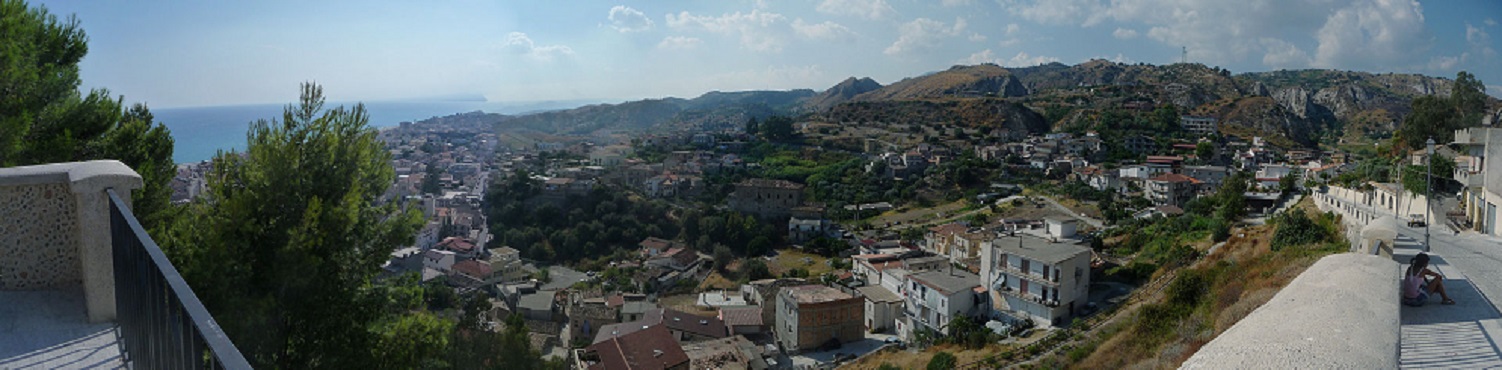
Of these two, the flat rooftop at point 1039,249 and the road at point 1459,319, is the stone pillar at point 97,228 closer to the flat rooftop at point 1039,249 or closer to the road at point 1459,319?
the road at point 1459,319

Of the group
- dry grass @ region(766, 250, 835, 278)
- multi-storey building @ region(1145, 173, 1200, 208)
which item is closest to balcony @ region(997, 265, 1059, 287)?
dry grass @ region(766, 250, 835, 278)

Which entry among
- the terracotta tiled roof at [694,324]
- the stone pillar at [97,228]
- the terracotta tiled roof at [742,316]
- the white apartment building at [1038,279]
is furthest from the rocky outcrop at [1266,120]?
the stone pillar at [97,228]

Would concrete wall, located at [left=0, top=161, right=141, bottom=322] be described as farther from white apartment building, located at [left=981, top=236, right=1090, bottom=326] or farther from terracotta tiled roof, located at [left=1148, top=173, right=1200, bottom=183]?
terracotta tiled roof, located at [left=1148, top=173, right=1200, bottom=183]

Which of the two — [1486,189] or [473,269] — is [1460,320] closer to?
[1486,189]

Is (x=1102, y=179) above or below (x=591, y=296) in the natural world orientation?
above

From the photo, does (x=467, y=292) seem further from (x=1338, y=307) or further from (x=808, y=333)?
(x=1338, y=307)

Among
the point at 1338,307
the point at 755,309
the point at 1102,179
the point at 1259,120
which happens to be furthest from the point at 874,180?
the point at 1338,307
